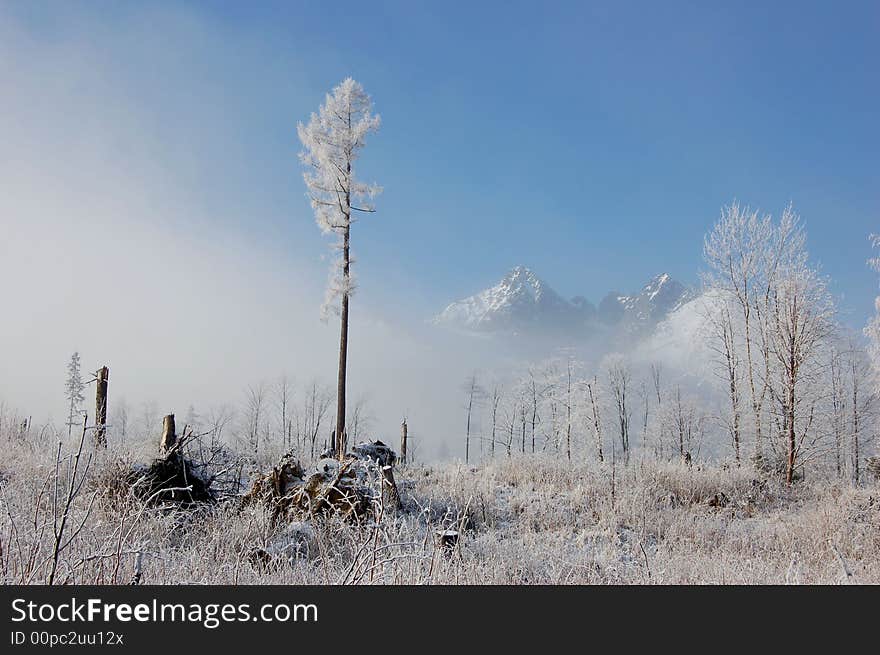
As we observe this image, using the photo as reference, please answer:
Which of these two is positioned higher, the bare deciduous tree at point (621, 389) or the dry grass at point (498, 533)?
the bare deciduous tree at point (621, 389)

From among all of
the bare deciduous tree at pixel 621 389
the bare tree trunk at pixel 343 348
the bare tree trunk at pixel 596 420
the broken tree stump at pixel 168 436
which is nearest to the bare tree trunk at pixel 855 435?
the bare tree trunk at pixel 596 420

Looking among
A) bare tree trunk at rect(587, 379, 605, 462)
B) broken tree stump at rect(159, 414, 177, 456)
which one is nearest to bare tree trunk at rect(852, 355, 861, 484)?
bare tree trunk at rect(587, 379, 605, 462)

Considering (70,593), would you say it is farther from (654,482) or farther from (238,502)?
(654,482)

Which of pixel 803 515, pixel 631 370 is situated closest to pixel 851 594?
pixel 803 515

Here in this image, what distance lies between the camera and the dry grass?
3.91 metres

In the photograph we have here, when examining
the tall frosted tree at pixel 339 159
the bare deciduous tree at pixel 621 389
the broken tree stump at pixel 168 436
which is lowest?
the broken tree stump at pixel 168 436

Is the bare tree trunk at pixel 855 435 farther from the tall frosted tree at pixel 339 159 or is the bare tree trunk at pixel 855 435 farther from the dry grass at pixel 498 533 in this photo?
the tall frosted tree at pixel 339 159

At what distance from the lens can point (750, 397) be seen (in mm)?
19344

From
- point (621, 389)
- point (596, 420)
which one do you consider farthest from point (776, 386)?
point (621, 389)

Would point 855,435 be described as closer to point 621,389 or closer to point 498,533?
point 498,533

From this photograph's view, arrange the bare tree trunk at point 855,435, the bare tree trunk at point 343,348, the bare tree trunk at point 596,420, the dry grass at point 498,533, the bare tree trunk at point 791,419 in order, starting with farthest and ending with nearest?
the bare tree trunk at point 596,420
the bare tree trunk at point 855,435
the bare tree trunk at point 343,348
the bare tree trunk at point 791,419
the dry grass at point 498,533

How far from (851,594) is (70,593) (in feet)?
13.3

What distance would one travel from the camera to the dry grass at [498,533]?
12.8ft

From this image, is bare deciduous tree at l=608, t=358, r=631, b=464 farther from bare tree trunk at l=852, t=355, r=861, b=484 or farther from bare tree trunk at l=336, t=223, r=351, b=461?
bare tree trunk at l=336, t=223, r=351, b=461
